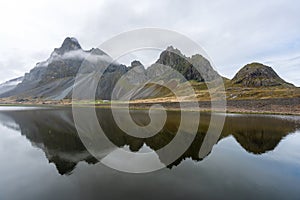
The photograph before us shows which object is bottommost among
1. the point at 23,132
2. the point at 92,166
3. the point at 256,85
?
the point at 92,166

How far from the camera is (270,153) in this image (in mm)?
26109

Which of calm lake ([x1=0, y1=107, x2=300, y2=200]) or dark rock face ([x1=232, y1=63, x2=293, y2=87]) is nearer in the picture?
calm lake ([x1=0, y1=107, x2=300, y2=200])

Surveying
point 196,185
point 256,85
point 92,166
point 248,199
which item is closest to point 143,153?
point 92,166

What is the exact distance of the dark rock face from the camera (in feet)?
535

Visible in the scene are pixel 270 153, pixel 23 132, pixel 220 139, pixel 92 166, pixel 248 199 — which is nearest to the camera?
pixel 248 199

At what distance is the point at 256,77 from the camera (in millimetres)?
172500

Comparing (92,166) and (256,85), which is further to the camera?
(256,85)

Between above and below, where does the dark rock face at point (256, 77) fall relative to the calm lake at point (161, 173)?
above

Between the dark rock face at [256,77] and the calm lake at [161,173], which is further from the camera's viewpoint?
the dark rock face at [256,77]

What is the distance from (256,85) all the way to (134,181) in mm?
169586

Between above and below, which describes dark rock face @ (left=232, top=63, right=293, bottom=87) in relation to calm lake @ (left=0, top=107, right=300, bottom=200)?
above

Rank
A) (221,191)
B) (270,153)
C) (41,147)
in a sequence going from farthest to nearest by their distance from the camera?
(41,147) → (270,153) → (221,191)

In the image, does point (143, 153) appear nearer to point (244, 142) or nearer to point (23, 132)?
point (244, 142)

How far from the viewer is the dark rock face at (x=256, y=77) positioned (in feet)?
535
